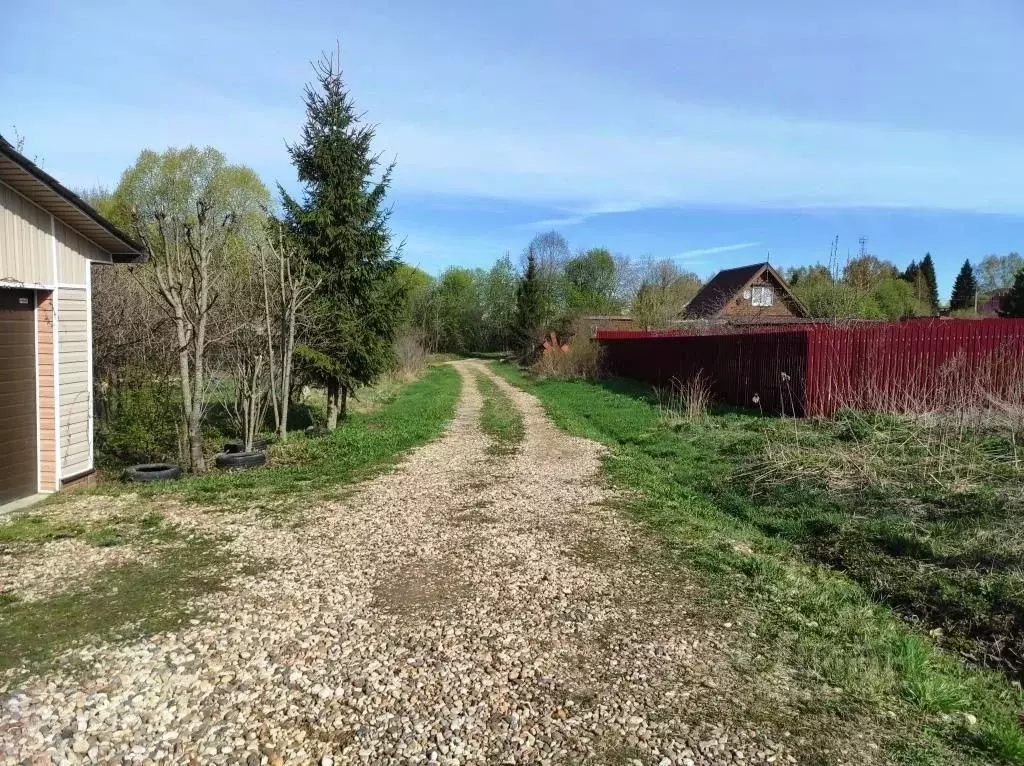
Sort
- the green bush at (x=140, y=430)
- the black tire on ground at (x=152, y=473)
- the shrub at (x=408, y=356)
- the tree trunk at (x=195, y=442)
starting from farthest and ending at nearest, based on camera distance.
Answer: the shrub at (x=408, y=356) → the green bush at (x=140, y=430) → the tree trunk at (x=195, y=442) → the black tire on ground at (x=152, y=473)

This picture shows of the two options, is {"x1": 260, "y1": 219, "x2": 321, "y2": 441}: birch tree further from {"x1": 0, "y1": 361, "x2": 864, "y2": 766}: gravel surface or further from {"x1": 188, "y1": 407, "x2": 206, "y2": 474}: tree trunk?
{"x1": 0, "y1": 361, "x2": 864, "y2": 766}: gravel surface

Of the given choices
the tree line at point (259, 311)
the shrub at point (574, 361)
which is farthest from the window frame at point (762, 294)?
the tree line at point (259, 311)

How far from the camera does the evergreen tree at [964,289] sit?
7875 cm

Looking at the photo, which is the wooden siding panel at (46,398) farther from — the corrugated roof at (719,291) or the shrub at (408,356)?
the corrugated roof at (719,291)

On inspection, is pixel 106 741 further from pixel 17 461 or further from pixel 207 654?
pixel 17 461

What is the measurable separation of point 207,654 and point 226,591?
1.11 meters

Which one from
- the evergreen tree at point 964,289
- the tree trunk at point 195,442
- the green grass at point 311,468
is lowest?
the green grass at point 311,468

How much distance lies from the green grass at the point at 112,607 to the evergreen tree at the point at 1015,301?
51.5 m

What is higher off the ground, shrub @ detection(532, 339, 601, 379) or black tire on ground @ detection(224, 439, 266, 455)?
shrub @ detection(532, 339, 601, 379)

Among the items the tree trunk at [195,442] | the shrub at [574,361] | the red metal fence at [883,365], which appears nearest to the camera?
the tree trunk at [195,442]

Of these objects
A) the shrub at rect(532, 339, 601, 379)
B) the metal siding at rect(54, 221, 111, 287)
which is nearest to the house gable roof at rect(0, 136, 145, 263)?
the metal siding at rect(54, 221, 111, 287)

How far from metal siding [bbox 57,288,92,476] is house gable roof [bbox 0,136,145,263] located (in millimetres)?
805

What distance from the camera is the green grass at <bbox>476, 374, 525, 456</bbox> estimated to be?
12.5 m

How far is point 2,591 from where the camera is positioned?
5.11 metres
